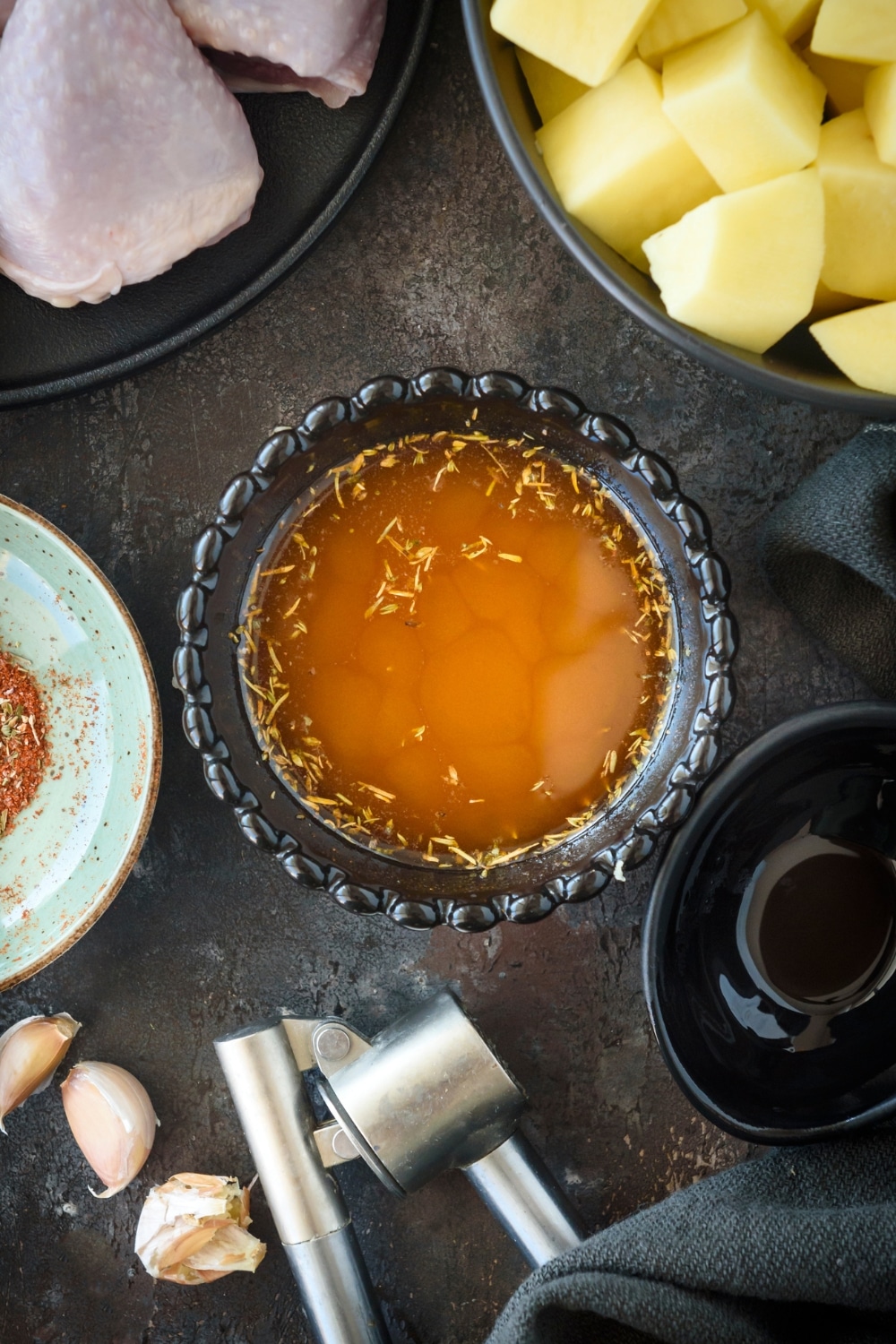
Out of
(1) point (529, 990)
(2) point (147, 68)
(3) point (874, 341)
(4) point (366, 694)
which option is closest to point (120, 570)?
(4) point (366, 694)

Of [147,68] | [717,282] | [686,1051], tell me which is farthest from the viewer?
[686,1051]

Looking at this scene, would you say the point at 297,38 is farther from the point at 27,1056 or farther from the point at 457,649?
the point at 27,1056

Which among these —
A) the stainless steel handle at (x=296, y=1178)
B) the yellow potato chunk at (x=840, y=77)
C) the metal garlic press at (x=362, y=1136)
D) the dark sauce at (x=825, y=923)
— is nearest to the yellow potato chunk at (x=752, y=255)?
the yellow potato chunk at (x=840, y=77)

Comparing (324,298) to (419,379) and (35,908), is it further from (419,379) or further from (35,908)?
(35,908)

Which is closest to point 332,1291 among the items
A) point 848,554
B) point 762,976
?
point 762,976

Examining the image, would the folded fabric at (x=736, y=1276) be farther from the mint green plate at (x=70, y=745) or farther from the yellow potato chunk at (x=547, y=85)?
the yellow potato chunk at (x=547, y=85)
